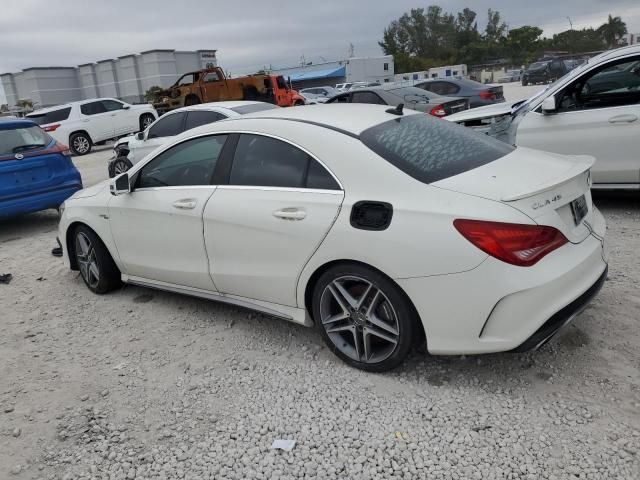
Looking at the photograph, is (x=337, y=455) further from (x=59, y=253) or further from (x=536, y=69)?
(x=536, y=69)

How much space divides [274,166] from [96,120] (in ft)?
55.3

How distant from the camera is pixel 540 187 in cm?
283

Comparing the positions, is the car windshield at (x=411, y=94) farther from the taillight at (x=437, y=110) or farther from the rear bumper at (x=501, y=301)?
the rear bumper at (x=501, y=301)

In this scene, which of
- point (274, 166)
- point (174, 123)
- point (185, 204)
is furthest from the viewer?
point (174, 123)

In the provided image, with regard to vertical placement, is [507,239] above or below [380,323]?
above

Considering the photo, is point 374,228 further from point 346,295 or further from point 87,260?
point 87,260

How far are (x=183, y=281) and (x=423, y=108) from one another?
798 cm

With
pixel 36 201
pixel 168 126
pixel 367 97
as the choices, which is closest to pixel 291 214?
pixel 36 201

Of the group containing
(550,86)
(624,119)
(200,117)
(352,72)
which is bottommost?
(624,119)

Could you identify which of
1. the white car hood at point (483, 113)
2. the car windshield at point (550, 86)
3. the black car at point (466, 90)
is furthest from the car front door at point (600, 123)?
the black car at point (466, 90)

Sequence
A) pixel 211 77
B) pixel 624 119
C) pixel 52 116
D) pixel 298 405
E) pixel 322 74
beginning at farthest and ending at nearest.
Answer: pixel 322 74 → pixel 211 77 → pixel 52 116 → pixel 624 119 → pixel 298 405

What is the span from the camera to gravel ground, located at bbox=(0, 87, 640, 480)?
2580mm

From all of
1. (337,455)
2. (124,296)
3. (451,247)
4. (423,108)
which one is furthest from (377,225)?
(423,108)

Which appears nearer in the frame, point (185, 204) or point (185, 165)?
point (185, 204)
